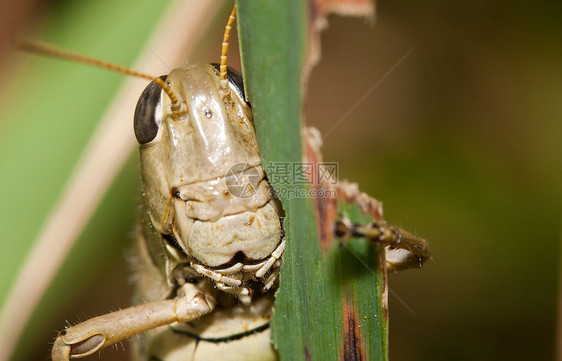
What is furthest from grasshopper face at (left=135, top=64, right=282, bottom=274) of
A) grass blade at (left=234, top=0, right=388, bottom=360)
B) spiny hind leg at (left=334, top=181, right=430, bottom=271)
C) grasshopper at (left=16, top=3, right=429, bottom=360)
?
→ spiny hind leg at (left=334, top=181, right=430, bottom=271)

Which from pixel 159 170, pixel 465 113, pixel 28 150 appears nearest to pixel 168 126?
pixel 159 170

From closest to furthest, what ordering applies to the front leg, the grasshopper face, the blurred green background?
1. the grasshopper face
2. the front leg
3. the blurred green background

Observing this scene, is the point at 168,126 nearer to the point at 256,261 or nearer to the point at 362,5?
the point at 256,261

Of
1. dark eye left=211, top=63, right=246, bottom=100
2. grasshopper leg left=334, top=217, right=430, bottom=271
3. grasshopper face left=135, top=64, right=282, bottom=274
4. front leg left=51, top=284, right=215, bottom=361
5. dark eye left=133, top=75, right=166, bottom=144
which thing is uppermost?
dark eye left=211, top=63, right=246, bottom=100

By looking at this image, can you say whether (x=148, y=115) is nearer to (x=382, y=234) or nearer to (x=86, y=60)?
(x=86, y=60)

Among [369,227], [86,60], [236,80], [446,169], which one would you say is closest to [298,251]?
[369,227]

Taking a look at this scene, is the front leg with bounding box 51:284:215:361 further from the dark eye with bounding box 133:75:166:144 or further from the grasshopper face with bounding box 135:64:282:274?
the dark eye with bounding box 133:75:166:144
